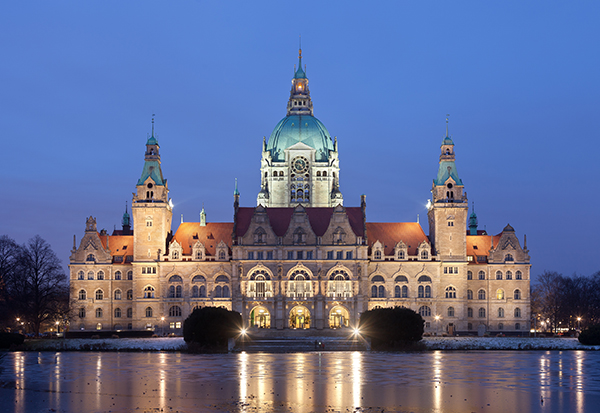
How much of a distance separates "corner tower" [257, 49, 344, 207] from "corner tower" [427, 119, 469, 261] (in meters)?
23.6

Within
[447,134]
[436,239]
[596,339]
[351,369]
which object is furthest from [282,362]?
[447,134]

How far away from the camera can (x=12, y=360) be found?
59781mm

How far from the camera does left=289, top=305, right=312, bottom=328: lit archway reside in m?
114

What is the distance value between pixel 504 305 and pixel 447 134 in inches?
1152

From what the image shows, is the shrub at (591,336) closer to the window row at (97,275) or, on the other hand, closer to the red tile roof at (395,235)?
the red tile roof at (395,235)

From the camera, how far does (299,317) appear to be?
378 ft

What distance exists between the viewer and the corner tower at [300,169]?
140 meters

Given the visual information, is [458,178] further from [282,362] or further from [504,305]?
[282,362]

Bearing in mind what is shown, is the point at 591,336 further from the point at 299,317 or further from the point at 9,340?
the point at 9,340

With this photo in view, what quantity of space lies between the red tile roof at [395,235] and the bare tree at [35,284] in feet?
157

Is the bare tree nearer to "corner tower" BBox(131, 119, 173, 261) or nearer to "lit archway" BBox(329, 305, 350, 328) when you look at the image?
"corner tower" BBox(131, 119, 173, 261)

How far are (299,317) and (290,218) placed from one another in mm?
15505

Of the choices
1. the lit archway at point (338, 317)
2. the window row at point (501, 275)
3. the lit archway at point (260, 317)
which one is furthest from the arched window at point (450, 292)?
the lit archway at point (260, 317)

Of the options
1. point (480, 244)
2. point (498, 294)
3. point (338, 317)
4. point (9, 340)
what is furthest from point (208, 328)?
point (480, 244)
